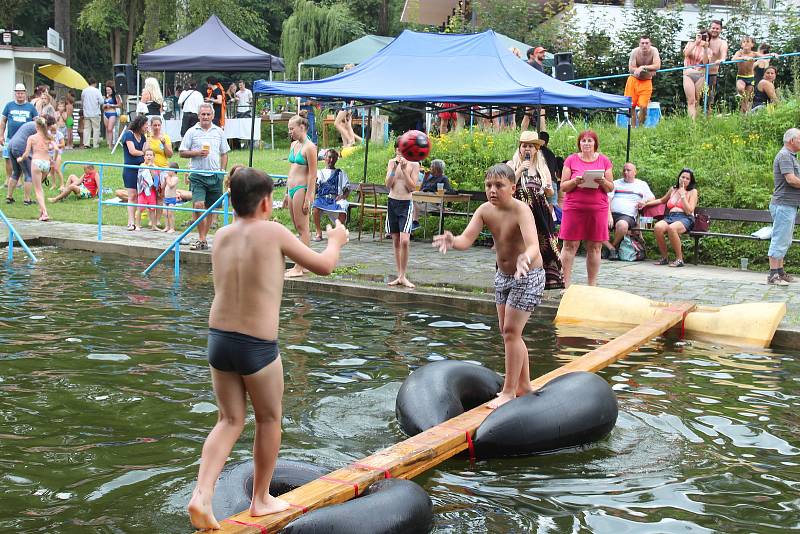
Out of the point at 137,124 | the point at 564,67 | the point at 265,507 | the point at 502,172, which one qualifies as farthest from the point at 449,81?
the point at 265,507

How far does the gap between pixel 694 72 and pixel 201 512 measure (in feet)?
56.7

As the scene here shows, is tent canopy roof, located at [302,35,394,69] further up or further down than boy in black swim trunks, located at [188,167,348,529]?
further up

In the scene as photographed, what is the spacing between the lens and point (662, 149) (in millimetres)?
17812

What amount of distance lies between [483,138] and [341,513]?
15184mm

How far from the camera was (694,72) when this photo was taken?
64.5ft

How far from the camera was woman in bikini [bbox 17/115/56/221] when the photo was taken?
1802 centimetres

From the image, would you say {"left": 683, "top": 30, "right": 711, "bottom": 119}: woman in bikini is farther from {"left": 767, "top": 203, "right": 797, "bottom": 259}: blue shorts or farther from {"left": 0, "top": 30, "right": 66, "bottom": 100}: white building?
{"left": 0, "top": 30, "right": 66, "bottom": 100}: white building

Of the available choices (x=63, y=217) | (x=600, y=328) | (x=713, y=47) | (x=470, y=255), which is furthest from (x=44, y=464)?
(x=713, y=47)

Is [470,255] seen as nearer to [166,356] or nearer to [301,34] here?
[166,356]

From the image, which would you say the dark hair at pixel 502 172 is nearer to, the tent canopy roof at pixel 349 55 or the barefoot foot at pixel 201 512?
the barefoot foot at pixel 201 512

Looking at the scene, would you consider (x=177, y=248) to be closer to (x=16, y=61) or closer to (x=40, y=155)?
(x=40, y=155)

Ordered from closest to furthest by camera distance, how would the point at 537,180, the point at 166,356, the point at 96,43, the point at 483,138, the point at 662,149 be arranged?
1. the point at 166,356
2. the point at 537,180
3. the point at 662,149
4. the point at 483,138
5. the point at 96,43

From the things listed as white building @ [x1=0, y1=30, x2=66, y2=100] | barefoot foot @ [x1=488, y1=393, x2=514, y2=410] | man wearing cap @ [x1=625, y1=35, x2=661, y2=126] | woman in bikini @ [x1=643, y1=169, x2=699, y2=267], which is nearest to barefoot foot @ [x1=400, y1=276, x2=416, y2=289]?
woman in bikini @ [x1=643, y1=169, x2=699, y2=267]

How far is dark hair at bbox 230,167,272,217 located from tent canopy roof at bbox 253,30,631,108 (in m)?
9.79
